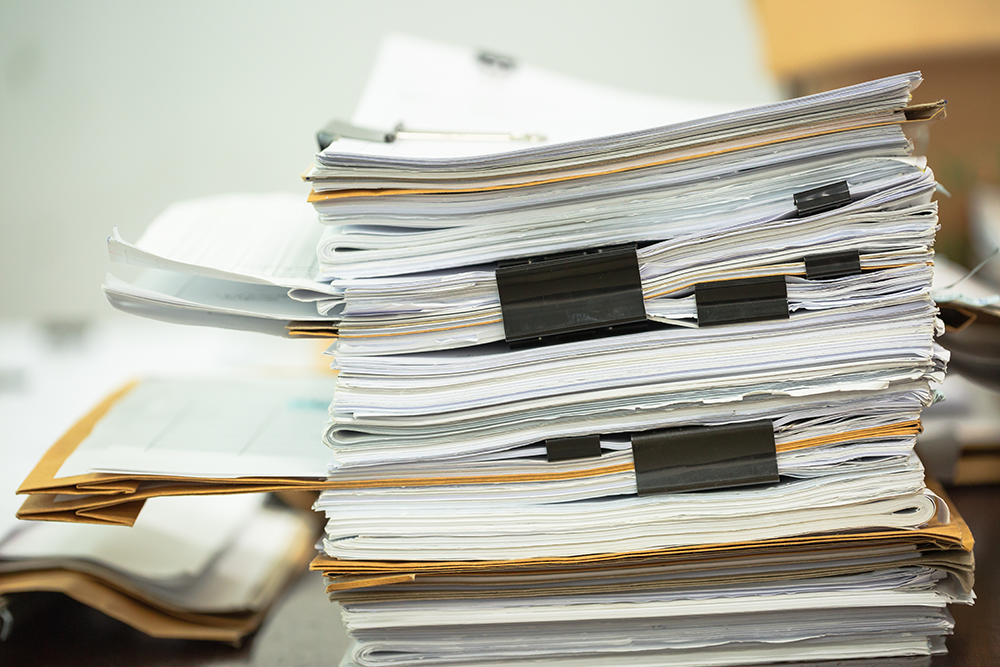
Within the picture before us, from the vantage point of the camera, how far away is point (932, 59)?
108cm

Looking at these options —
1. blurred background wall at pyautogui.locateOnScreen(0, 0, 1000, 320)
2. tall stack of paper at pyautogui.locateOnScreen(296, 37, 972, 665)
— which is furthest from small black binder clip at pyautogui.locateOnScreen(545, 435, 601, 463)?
blurred background wall at pyautogui.locateOnScreen(0, 0, 1000, 320)

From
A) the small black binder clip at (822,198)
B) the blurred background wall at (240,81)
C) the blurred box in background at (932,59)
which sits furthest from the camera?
the blurred background wall at (240,81)

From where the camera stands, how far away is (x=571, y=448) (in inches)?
17.3

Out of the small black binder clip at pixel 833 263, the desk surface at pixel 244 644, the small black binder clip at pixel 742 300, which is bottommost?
the desk surface at pixel 244 644

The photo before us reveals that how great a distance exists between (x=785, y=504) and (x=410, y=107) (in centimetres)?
43

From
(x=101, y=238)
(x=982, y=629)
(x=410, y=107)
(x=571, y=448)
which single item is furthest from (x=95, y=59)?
(x=982, y=629)

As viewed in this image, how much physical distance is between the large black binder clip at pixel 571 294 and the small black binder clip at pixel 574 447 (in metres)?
0.06

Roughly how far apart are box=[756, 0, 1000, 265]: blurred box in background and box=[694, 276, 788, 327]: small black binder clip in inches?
27.6

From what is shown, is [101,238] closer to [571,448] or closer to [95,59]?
[95,59]

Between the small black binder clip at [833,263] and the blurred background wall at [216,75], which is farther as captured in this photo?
the blurred background wall at [216,75]

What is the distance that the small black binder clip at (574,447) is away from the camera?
1.44 ft

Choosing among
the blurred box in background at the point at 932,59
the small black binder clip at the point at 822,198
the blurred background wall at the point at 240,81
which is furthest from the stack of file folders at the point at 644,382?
the blurred background wall at the point at 240,81

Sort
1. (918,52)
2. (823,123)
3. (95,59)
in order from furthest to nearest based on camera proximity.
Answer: (95,59) → (918,52) → (823,123)

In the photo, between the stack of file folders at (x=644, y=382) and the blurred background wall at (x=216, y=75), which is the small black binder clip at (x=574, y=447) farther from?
the blurred background wall at (x=216, y=75)
